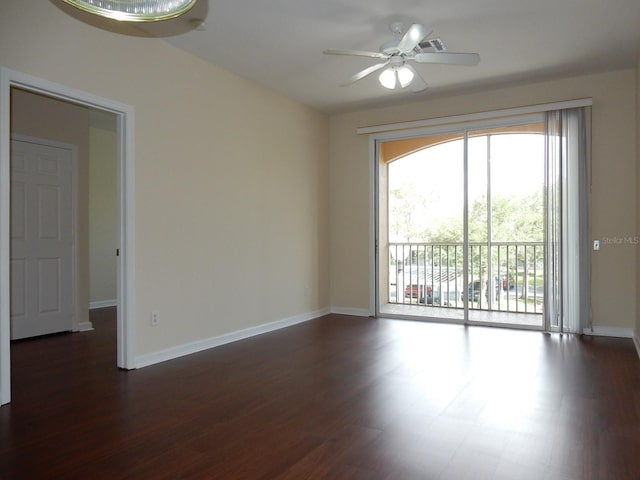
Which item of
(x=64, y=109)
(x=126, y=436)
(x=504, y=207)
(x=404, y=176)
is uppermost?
(x=64, y=109)

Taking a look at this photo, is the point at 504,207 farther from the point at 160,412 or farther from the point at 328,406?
the point at 160,412

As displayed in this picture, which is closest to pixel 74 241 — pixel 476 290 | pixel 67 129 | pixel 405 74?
pixel 67 129

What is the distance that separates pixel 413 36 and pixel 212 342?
10.3 feet

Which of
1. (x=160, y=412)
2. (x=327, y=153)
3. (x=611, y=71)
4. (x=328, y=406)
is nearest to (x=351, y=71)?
(x=327, y=153)

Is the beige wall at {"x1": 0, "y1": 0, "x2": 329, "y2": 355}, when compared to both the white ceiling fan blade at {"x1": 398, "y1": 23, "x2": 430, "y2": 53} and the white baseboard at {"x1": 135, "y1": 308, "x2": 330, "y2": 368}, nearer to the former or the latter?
the white baseboard at {"x1": 135, "y1": 308, "x2": 330, "y2": 368}

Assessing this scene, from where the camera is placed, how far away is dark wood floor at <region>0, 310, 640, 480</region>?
1988mm

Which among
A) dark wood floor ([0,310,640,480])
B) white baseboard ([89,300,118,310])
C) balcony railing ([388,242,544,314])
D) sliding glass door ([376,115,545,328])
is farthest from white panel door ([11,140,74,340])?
balcony railing ([388,242,544,314])

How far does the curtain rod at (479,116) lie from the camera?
4.64 meters

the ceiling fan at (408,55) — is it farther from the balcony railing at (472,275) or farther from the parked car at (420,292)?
the parked car at (420,292)

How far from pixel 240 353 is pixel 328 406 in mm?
1510

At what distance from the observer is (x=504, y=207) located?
5.63m

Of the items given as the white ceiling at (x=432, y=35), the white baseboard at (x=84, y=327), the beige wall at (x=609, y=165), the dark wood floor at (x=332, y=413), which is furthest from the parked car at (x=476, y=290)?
the white baseboard at (x=84, y=327)

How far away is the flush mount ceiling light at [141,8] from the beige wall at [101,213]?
5.89 m

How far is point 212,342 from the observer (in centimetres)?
425
